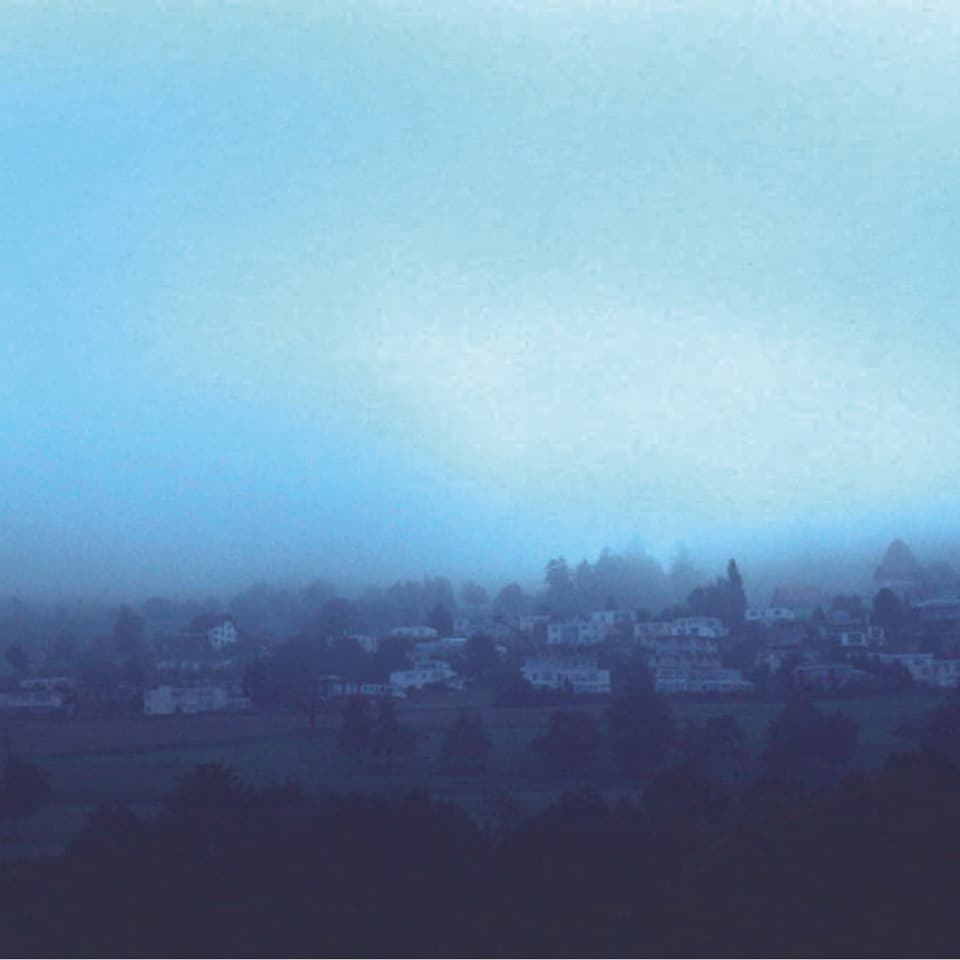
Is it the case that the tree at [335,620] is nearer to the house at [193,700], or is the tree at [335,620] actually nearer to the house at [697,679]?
the house at [193,700]

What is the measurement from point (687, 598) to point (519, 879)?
14.8m

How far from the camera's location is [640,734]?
36.7 ft

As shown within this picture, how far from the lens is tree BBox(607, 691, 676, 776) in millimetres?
10406

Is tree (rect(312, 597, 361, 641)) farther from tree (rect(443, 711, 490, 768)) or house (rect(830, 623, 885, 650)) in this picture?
house (rect(830, 623, 885, 650))

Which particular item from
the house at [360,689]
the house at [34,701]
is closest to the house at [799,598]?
the house at [360,689]

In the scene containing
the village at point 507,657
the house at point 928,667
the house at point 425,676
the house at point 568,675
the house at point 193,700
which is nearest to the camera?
the house at point 193,700

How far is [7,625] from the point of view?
43.3 ft

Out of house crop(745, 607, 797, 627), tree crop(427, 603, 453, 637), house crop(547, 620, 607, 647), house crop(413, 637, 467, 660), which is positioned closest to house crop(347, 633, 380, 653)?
house crop(413, 637, 467, 660)

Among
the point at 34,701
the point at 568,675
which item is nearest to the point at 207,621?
the point at 34,701

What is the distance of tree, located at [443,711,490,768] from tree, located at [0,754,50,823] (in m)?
3.34

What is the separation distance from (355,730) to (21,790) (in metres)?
3.43

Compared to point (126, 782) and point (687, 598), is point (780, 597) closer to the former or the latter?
point (687, 598)

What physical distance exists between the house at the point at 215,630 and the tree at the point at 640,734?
506 cm

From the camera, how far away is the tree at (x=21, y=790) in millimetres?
8188
